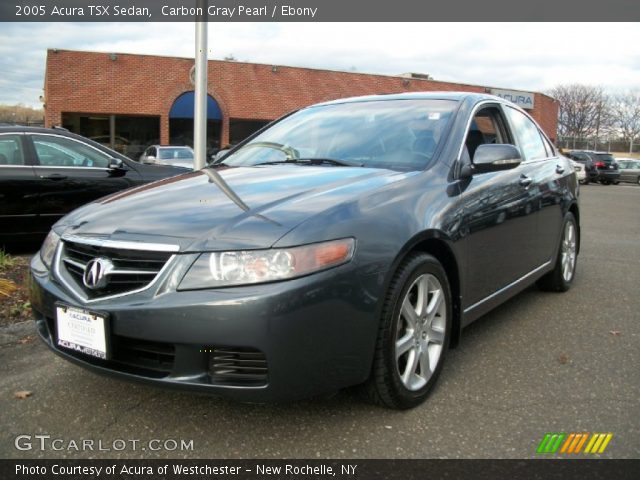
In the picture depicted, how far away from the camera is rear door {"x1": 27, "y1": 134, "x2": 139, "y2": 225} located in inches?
252

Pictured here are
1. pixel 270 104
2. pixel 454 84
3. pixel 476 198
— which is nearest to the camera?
pixel 476 198

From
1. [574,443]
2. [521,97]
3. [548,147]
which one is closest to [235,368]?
[574,443]

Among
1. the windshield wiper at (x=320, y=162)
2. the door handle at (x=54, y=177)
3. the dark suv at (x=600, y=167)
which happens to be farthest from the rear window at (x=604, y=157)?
the windshield wiper at (x=320, y=162)

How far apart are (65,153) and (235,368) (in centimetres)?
532

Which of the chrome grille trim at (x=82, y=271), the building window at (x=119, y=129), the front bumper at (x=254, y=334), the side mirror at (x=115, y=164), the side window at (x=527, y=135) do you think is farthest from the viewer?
the building window at (x=119, y=129)

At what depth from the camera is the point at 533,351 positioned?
3.57 meters

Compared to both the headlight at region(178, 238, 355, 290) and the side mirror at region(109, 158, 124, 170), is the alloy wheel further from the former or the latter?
the side mirror at region(109, 158, 124, 170)

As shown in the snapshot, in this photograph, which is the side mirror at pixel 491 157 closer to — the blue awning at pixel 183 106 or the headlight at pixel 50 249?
the headlight at pixel 50 249

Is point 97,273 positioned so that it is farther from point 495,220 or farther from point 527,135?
point 527,135

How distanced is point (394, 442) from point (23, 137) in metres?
5.76

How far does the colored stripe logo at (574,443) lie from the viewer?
7.94ft

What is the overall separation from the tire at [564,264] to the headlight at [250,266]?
130 inches

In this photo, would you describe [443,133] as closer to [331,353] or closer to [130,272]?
[331,353]
